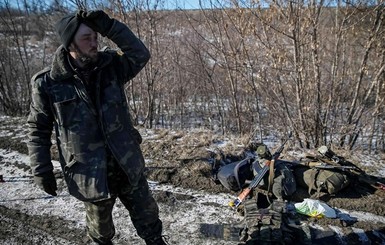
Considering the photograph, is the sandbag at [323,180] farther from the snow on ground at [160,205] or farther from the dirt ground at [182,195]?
the snow on ground at [160,205]

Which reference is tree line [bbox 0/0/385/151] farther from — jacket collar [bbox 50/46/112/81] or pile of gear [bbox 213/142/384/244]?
jacket collar [bbox 50/46/112/81]

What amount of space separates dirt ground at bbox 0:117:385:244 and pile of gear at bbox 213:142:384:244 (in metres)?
0.14

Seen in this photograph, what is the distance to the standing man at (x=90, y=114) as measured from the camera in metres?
2.05

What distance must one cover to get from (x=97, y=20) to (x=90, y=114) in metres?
0.60

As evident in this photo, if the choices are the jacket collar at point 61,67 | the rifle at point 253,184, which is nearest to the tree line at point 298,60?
the rifle at point 253,184

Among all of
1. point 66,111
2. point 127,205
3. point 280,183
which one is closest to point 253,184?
point 280,183

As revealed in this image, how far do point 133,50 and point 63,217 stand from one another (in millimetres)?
2158

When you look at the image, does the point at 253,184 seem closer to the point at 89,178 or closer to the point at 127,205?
the point at 127,205

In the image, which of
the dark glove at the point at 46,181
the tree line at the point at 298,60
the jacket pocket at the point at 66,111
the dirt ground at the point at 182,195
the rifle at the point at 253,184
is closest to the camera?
the jacket pocket at the point at 66,111

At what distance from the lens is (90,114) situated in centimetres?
214

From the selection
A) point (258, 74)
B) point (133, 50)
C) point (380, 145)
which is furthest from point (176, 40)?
point (133, 50)

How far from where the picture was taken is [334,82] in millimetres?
5922

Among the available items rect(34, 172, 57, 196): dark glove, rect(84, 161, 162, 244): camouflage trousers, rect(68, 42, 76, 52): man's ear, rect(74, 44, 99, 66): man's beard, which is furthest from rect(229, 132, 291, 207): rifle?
rect(68, 42, 76, 52): man's ear

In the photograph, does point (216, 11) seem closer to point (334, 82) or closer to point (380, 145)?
point (334, 82)
